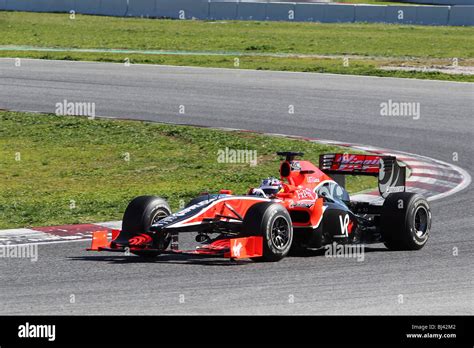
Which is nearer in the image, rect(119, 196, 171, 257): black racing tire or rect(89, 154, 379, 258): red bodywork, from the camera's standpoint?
rect(89, 154, 379, 258): red bodywork

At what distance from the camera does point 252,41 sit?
136 ft

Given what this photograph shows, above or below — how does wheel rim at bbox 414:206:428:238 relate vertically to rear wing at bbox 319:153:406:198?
below

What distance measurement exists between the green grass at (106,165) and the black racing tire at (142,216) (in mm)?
2475

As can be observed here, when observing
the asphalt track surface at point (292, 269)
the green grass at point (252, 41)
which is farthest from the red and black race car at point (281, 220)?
the green grass at point (252, 41)

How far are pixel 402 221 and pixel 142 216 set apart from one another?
117 inches

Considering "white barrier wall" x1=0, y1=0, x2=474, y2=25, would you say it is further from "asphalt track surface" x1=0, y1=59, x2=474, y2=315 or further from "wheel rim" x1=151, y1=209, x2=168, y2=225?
"wheel rim" x1=151, y1=209, x2=168, y2=225

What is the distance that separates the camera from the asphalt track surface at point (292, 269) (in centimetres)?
931

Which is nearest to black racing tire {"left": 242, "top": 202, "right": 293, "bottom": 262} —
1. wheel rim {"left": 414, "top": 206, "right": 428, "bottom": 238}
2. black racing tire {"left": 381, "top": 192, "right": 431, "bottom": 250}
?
black racing tire {"left": 381, "top": 192, "right": 431, "bottom": 250}

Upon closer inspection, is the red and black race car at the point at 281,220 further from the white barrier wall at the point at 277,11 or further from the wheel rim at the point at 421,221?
the white barrier wall at the point at 277,11

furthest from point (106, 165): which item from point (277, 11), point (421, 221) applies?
point (277, 11)

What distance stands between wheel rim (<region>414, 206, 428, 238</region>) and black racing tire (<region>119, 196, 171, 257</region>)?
2917mm

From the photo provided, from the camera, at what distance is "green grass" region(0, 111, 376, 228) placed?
15.2 m

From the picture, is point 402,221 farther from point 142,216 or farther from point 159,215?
point 142,216

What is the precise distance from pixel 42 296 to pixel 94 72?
22854 mm
